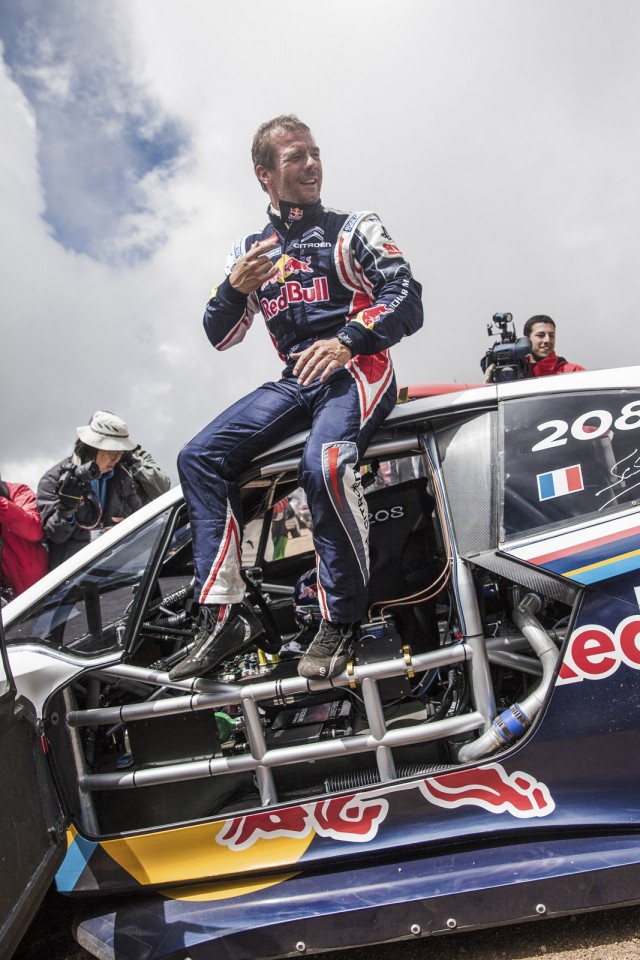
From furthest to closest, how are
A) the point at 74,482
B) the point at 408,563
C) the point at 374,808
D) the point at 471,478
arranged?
the point at 74,482
the point at 408,563
the point at 471,478
the point at 374,808

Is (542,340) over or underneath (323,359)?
over

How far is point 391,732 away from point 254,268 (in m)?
1.89

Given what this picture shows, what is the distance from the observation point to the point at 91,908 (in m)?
2.36

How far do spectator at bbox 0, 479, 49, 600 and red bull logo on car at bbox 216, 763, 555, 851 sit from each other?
2217 millimetres

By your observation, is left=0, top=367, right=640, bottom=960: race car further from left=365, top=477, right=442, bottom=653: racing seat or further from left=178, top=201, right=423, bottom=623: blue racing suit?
left=178, top=201, right=423, bottom=623: blue racing suit

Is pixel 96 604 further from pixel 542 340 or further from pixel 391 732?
pixel 542 340

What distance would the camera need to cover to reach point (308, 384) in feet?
8.08

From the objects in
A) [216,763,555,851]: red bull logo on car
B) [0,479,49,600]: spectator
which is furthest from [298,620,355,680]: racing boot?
[0,479,49,600]: spectator

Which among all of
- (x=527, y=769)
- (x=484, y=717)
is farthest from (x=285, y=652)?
(x=527, y=769)

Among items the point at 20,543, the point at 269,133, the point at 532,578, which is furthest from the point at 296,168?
the point at 20,543

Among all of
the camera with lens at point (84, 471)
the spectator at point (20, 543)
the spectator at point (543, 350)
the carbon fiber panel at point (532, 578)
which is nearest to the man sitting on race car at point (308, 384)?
the carbon fiber panel at point (532, 578)

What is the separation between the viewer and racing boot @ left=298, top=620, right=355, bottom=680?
219 cm

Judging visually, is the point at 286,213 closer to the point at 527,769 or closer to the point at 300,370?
the point at 300,370

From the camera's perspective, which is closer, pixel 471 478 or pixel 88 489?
pixel 471 478
